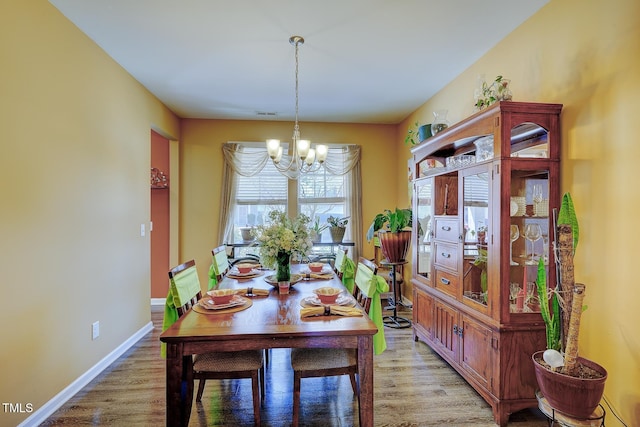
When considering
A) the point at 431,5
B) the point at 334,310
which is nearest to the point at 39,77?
the point at 334,310

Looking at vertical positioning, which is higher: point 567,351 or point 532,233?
point 532,233

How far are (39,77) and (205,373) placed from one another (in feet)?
7.15

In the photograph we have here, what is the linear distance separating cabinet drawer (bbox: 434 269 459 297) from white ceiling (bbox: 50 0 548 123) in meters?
1.95

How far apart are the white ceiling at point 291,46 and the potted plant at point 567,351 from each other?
1610 mm

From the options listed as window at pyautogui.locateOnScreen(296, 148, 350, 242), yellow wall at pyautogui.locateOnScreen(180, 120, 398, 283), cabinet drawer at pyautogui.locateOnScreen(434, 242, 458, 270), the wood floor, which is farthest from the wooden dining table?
window at pyautogui.locateOnScreen(296, 148, 350, 242)

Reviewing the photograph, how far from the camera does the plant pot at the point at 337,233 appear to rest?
181 inches

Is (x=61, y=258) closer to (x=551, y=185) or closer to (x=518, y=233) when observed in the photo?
(x=518, y=233)

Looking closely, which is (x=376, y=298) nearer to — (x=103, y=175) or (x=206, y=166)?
(x=103, y=175)

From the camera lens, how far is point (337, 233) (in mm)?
4602

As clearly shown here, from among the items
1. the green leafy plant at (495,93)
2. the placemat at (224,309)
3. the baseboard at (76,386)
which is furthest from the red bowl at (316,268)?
the baseboard at (76,386)

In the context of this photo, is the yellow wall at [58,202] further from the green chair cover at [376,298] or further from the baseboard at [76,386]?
the green chair cover at [376,298]

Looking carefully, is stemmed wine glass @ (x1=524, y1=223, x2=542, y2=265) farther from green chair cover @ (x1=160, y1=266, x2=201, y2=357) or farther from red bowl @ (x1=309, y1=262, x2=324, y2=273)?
green chair cover @ (x1=160, y1=266, x2=201, y2=357)

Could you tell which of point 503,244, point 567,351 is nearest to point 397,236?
point 503,244

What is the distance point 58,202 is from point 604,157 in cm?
351
